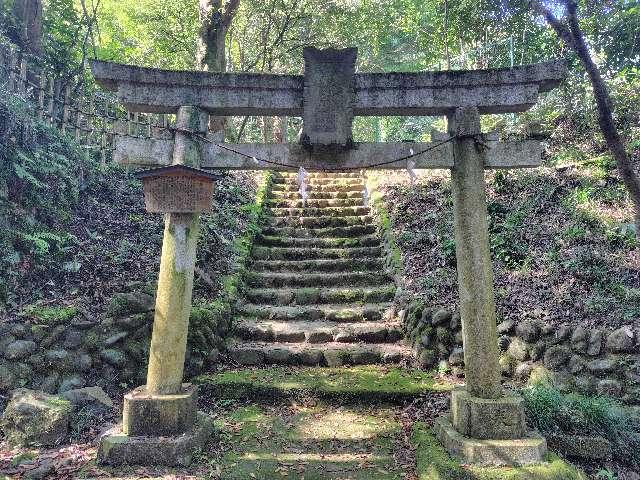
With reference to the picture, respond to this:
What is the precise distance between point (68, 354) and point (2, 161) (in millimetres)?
2842

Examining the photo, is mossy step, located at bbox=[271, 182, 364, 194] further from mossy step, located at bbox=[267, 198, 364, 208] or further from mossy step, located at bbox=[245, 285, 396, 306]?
mossy step, located at bbox=[245, 285, 396, 306]

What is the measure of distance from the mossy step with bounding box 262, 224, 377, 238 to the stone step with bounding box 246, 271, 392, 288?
1.64m

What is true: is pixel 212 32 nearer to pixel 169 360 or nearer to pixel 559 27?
pixel 559 27

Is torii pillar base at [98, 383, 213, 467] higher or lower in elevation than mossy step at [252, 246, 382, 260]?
lower

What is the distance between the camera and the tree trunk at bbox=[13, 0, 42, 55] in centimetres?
813

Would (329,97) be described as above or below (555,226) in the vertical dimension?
above

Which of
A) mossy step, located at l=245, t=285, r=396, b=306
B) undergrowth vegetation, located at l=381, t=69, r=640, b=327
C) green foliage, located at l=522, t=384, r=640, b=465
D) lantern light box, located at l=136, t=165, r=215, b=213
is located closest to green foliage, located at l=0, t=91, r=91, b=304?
lantern light box, located at l=136, t=165, r=215, b=213

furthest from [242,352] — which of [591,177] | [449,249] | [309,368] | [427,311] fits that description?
[591,177]

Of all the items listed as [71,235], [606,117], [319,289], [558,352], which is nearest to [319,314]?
[319,289]

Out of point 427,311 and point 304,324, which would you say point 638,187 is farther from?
point 304,324

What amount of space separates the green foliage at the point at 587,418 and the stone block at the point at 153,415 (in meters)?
3.57

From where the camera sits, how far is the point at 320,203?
11.2m

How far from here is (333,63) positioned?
4.54 m

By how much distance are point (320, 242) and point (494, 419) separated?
234 inches
